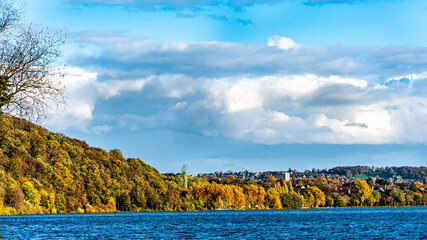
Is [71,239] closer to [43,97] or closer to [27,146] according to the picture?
A: [43,97]

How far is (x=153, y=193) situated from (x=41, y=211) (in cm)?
6740

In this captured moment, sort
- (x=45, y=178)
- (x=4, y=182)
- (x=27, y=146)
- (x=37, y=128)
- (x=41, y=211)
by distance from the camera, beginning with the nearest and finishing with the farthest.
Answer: (x=4, y=182) < (x=41, y=211) < (x=45, y=178) < (x=27, y=146) < (x=37, y=128)

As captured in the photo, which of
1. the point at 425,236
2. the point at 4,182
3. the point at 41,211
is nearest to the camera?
the point at 425,236

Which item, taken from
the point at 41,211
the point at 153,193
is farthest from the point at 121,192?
the point at 41,211

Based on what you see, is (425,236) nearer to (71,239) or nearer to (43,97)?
(71,239)

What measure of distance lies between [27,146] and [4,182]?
4526cm

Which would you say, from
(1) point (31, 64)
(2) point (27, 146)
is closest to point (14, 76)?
(1) point (31, 64)

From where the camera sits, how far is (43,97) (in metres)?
34.5

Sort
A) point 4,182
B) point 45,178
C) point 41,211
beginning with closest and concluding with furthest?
point 4,182 < point 41,211 < point 45,178

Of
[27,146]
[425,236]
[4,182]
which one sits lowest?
[425,236]

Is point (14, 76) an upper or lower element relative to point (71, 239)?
upper

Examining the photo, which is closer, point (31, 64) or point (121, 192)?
point (31, 64)

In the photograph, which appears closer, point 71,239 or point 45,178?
point 71,239

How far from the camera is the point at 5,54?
113ft
